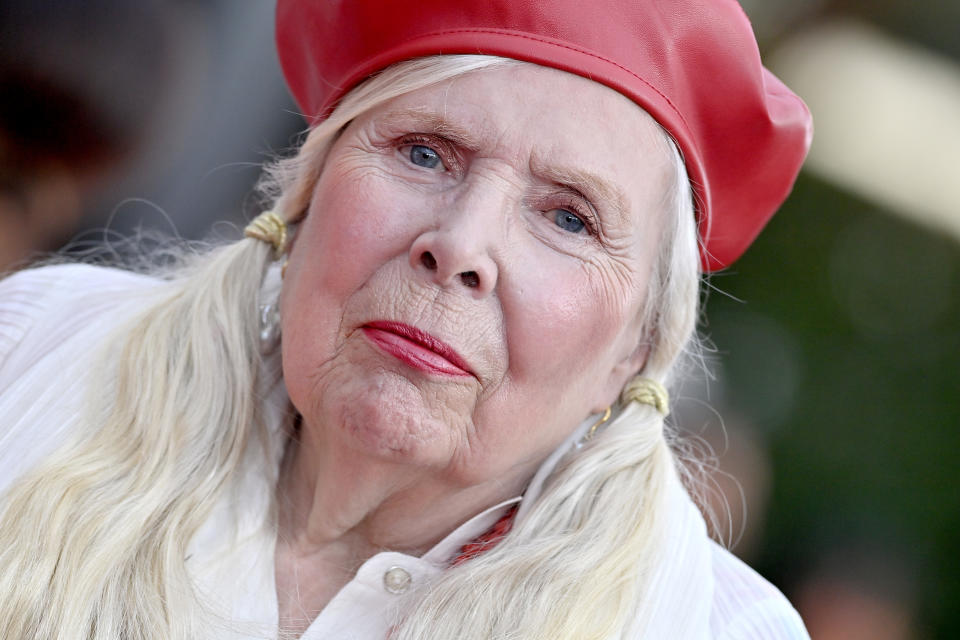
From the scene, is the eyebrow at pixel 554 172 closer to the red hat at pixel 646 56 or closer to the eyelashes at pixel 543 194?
the eyelashes at pixel 543 194

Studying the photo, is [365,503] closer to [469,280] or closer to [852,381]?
[469,280]

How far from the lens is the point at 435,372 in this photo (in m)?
1.73

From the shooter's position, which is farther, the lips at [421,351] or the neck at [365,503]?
the neck at [365,503]

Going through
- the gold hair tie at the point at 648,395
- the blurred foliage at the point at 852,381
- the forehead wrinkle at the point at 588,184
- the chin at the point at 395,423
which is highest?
the forehead wrinkle at the point at 588,184

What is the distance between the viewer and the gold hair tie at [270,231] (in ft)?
7.09

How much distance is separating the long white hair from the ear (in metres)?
0.02

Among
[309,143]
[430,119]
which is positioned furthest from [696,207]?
[309,143]

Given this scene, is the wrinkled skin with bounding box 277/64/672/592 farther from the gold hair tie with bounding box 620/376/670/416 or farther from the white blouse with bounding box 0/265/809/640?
the gold hair tie with bounding box 620/376/670/416

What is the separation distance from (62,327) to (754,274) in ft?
13.2

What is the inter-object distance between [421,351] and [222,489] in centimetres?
57

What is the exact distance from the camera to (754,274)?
5.42 m

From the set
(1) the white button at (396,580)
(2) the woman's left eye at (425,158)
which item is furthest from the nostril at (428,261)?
(1) the white button at (396,580)

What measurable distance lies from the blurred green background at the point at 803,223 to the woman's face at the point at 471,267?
2357mm

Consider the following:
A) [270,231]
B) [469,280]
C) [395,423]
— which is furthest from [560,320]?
[270,231]
